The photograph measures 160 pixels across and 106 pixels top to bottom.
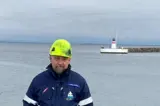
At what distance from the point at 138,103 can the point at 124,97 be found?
84.0 inches

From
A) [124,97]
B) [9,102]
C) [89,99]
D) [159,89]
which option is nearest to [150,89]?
[159,89]

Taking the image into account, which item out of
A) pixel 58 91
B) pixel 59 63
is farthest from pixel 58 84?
pixel 59 63

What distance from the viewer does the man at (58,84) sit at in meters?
3.68

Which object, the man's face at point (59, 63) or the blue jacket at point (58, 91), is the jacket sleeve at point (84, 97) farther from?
the man's face at point (59, 63)

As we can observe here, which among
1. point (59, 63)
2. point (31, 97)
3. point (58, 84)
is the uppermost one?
point (59, 63)

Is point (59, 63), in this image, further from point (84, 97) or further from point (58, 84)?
point (84, 97)

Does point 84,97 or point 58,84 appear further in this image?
point 84,97

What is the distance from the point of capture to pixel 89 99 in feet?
12.5

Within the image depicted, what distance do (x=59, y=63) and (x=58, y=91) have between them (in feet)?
0.92

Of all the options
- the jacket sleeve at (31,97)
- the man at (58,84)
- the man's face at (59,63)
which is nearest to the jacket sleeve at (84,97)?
the man at (58,84)

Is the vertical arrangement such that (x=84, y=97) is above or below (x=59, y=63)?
below

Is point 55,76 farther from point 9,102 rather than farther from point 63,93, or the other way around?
point 9,102

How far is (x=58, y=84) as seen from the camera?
3695mm

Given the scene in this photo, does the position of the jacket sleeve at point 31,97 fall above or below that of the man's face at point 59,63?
below
